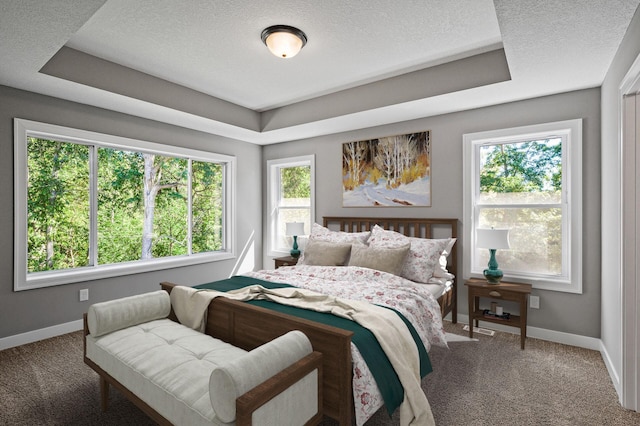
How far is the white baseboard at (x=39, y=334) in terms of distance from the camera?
3.08 m

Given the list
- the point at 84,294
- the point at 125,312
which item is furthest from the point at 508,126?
the point at 84,294

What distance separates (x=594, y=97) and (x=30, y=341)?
18.9 feet

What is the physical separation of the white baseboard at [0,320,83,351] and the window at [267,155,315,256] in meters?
2.77

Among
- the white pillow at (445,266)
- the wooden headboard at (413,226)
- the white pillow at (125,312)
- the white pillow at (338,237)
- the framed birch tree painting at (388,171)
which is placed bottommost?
the white pillow at (125,312)

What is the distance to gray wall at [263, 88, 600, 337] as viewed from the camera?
3.10 metres

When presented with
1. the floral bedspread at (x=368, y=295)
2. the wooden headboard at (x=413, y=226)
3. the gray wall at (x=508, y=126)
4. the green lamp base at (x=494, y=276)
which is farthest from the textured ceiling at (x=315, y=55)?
the floral bedspread at (x=368, y=295)

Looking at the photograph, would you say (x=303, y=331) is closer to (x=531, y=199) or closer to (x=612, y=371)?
(x=612, y=371)

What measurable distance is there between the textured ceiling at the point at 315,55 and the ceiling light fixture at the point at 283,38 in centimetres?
6

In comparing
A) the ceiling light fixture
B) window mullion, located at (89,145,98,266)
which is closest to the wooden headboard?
the ceiling light fixture

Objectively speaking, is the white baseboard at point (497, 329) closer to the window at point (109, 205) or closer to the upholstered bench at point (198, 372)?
the window at point (109, 205)

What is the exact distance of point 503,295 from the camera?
3176mm

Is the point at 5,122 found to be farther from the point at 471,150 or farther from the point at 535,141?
the point at 535,141

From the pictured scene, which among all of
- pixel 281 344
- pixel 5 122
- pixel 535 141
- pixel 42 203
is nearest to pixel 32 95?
pixel 5 122

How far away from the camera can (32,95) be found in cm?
319
